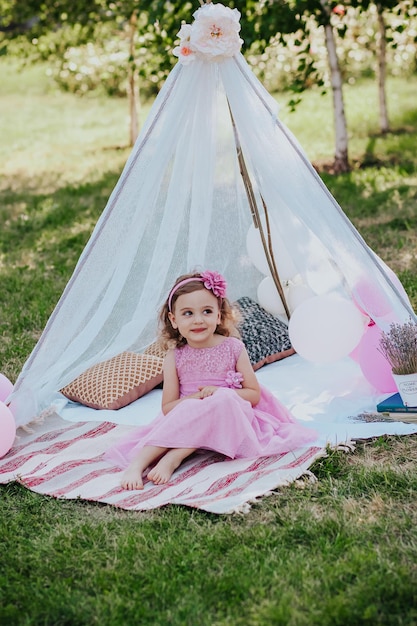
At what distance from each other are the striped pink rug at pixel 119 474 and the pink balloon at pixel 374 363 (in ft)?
2.14

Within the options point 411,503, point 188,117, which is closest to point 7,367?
point 188,117

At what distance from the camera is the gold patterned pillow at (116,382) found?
4.16m

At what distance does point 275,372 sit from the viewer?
176 inches

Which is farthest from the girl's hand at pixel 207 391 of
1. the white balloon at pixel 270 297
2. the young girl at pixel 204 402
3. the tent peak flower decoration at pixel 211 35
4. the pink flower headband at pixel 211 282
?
the tent peak flower decoration at pixel 211 35

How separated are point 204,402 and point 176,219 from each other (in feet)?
3.39

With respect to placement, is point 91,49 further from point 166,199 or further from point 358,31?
point 166,199

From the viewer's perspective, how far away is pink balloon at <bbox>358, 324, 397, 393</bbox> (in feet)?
12.9

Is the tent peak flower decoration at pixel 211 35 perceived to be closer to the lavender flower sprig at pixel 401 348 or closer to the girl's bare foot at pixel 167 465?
the lavender flower sprig at pixel 401 348

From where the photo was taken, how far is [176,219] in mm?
4055

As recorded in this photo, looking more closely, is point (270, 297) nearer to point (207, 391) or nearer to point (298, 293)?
point (298, 293)

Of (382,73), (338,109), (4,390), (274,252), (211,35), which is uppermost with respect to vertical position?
(382,73)

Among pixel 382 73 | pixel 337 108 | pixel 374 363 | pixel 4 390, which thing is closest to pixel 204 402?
pixel 374 363

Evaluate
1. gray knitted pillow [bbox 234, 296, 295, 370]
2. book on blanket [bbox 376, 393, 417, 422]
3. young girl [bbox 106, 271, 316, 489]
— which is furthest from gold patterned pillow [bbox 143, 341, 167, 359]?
book on blanket [bbox 376, 393, 417, 422]

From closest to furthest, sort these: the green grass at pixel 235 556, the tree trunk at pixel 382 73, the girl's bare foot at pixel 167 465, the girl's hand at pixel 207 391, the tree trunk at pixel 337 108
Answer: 1. the green grass at pixel 235 556
2. the girl's bare foot at pixel 167 465
3. the girl's hand at pixel 207 391
4. the tree trunk at pixel 337 108
5. the tree trunk at pixel 382 73
